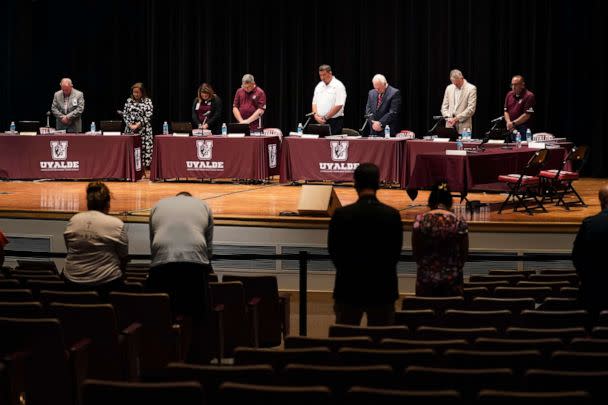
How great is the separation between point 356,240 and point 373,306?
15.9 inches

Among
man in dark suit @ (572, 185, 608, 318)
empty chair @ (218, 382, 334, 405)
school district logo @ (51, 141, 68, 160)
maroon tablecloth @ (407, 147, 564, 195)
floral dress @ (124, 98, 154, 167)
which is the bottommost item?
empty chair @ (218, 382, 334, 405)

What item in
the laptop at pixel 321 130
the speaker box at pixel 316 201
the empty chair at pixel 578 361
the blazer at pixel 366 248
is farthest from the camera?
the laptop at pixel 321 130

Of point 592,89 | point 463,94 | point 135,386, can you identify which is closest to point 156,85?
point 463,94

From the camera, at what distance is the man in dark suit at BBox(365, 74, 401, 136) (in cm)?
1455

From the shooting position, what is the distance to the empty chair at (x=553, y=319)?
18.7 feet

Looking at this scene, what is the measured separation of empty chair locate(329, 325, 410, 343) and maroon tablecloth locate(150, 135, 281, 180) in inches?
361

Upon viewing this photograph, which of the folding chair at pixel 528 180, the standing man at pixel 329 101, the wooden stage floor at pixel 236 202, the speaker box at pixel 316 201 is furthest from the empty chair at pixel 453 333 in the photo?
the standing man at pixel 329 101

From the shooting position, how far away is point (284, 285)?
10727 mm

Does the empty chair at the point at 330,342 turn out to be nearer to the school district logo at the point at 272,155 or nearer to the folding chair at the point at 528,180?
the folding chair at the point at 528,180

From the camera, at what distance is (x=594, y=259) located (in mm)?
6086

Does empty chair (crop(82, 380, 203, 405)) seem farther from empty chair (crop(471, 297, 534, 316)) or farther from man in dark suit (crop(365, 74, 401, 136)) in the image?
man in dark suit (crop(365, 74, 401, 136))

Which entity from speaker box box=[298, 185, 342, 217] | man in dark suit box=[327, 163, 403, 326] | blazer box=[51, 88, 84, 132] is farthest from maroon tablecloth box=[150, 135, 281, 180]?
man in dark suit box=[327, 163, 403, 326]

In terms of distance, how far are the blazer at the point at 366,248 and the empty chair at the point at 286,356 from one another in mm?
1469

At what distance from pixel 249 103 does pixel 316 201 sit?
16.5ft
